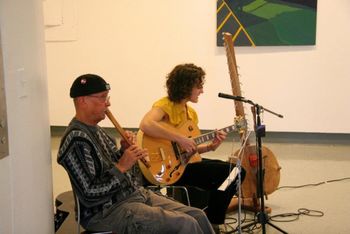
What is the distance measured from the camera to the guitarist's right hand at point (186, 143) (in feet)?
8.72

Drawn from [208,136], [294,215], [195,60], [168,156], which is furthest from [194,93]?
[195,60]

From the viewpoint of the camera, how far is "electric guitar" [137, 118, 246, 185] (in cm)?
258

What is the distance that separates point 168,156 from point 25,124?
1127 millimetres

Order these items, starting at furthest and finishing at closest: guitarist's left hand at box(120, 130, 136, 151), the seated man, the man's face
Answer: guitarist's left hand at box(120, 130, 136, 151), the man's face, the seated man

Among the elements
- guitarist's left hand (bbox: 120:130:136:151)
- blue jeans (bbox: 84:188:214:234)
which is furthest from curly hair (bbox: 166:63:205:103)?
blue jeans (bbox: 84:188:214:234)

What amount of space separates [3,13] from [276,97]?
3963 millimetres

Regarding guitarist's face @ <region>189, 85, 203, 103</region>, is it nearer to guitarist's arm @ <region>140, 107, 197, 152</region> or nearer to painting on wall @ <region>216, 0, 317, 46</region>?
guitarist's arm @ <region>140, 107, 197, 152</region>

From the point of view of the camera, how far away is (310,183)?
12.4 ft

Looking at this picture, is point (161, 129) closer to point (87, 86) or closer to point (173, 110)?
point (173, 110)

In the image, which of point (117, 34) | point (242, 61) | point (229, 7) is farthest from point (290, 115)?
point (117, 34)

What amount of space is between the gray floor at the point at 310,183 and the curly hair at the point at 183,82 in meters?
0.92

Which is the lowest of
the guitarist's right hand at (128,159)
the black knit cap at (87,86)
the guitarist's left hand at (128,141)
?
the guitarist's right hand at (128,159)

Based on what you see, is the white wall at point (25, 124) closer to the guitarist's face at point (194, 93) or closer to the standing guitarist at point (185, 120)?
the standing guitarist at point (185, 120)

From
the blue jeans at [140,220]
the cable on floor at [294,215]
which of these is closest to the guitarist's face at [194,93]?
the blue jeans at [140,220]
